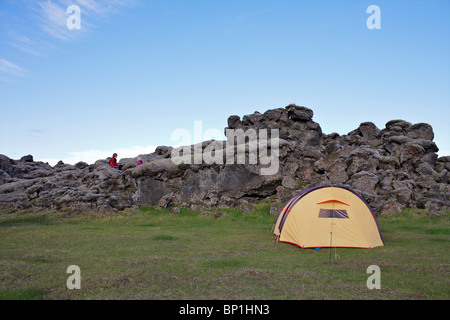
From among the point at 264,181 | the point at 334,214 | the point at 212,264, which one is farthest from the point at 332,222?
the point at 264,181

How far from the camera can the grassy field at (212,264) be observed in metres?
10.7

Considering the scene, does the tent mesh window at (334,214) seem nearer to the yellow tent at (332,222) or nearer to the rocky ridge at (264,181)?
the yellow tent at (332,222)

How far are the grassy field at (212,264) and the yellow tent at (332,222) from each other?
0.67 metres

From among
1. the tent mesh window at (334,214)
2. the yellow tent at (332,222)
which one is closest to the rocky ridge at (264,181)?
the yellow tent at (332,222)

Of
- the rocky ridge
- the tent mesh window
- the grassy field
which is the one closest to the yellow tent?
the tent mesh window

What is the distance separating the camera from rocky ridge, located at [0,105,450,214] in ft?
107

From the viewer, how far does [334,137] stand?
1903 inches

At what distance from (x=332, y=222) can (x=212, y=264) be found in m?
7.63

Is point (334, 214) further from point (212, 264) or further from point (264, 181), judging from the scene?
point (264, 181)

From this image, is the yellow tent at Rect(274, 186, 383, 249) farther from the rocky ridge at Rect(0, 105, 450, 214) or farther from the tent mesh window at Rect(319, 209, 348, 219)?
the rocky ridge at Rect(0, 105, 450, 214)

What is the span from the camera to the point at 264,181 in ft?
116

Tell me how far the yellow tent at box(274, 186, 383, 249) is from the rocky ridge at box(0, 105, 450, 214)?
1161 cm
